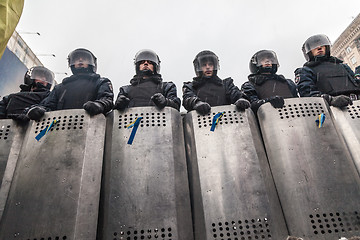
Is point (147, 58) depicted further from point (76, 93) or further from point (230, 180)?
point (230, 180)

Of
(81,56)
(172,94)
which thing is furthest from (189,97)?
(81,56)

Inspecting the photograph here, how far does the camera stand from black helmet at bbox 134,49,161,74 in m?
3.81

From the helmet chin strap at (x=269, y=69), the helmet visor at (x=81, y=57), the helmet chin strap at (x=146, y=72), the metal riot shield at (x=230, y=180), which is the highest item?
the helmet visor at (x=81, y=57)

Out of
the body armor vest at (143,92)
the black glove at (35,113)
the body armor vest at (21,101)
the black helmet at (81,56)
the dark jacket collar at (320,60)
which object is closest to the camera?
the black glove at (35,113)

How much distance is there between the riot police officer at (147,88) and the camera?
274cm

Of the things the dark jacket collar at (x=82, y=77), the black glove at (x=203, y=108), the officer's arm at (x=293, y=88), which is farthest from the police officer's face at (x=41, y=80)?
the officer's arm at (x=293, y=88)

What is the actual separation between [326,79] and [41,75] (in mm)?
4631

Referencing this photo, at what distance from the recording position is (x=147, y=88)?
3291 millimetres

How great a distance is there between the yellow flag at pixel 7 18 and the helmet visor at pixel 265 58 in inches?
131

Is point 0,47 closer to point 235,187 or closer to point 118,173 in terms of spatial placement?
point 118,173

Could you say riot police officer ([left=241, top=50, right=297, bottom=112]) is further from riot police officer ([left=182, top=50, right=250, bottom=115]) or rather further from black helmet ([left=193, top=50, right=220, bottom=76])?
black helmet ([left=193, top=50, right=220, bottom=76])

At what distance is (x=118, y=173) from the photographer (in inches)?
87.7

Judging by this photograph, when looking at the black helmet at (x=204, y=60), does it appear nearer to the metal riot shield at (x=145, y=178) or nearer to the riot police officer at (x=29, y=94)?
the metal riot shield at (x=145, y=178)

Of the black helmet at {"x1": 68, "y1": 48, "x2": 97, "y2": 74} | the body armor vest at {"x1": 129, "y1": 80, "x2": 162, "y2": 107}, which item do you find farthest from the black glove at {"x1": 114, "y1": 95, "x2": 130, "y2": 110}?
the black helmet at {"x1": 68, "y1": 48, "x2": 97, "y2": 74}
